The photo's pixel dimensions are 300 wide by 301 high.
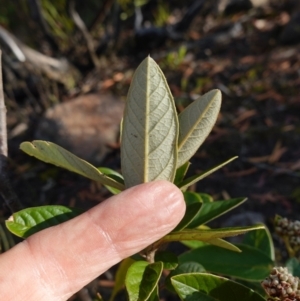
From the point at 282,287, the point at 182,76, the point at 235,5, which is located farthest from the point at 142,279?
the point at 235,5

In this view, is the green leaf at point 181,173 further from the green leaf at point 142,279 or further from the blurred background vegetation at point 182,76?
the blurred background vegetation at point 182,76

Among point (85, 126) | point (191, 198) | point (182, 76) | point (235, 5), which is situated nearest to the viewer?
point (191, 198)

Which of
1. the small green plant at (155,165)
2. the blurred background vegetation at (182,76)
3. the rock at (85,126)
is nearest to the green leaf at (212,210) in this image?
the small green plant at (155,165)

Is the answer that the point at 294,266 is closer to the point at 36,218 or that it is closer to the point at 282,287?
the point at 282,287

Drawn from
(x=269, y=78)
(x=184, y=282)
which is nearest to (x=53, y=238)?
(x=184, y=282)

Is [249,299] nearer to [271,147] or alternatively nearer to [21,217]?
[21,217]

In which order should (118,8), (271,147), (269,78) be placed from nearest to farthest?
(271,147) → (269,78) → (118,8)
